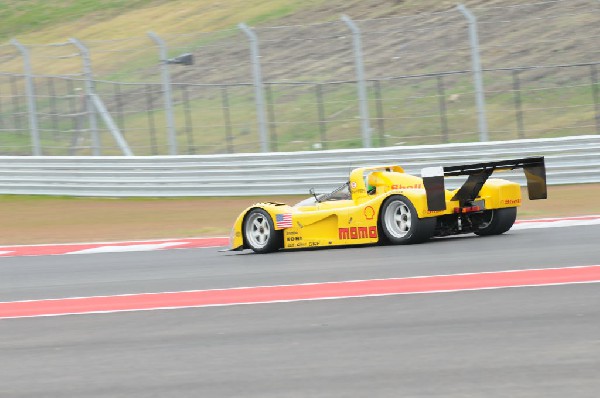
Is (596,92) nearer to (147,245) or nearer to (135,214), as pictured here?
(135,214)

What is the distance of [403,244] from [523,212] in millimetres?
4975

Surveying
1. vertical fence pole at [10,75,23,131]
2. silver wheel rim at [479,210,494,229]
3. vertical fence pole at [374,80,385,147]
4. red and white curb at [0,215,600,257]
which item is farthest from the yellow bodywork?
vertical fence pole at [10,75,23,131]

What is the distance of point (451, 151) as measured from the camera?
65.3 feet

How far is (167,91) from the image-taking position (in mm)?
21781

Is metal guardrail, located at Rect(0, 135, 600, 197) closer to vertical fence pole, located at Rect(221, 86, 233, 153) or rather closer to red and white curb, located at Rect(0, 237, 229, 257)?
vertical fence pole, located at Rect(221, 86, 233, 153)

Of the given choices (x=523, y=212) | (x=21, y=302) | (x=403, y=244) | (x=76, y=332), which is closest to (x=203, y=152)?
(x=523, y=212)

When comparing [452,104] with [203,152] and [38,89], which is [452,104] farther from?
[38,89]

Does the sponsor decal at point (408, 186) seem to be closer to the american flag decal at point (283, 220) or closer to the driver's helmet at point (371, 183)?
the driver's helmet at point (371, 183)

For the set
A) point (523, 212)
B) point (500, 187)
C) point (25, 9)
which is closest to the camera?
point (500, 187)

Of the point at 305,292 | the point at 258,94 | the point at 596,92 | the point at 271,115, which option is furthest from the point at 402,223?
the point at 271,115

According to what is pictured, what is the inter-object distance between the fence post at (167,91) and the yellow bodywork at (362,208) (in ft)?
30.9

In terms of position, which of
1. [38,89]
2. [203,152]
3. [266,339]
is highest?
[38,89]

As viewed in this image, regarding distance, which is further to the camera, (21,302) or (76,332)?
(21,302)

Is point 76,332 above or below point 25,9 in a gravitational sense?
below
